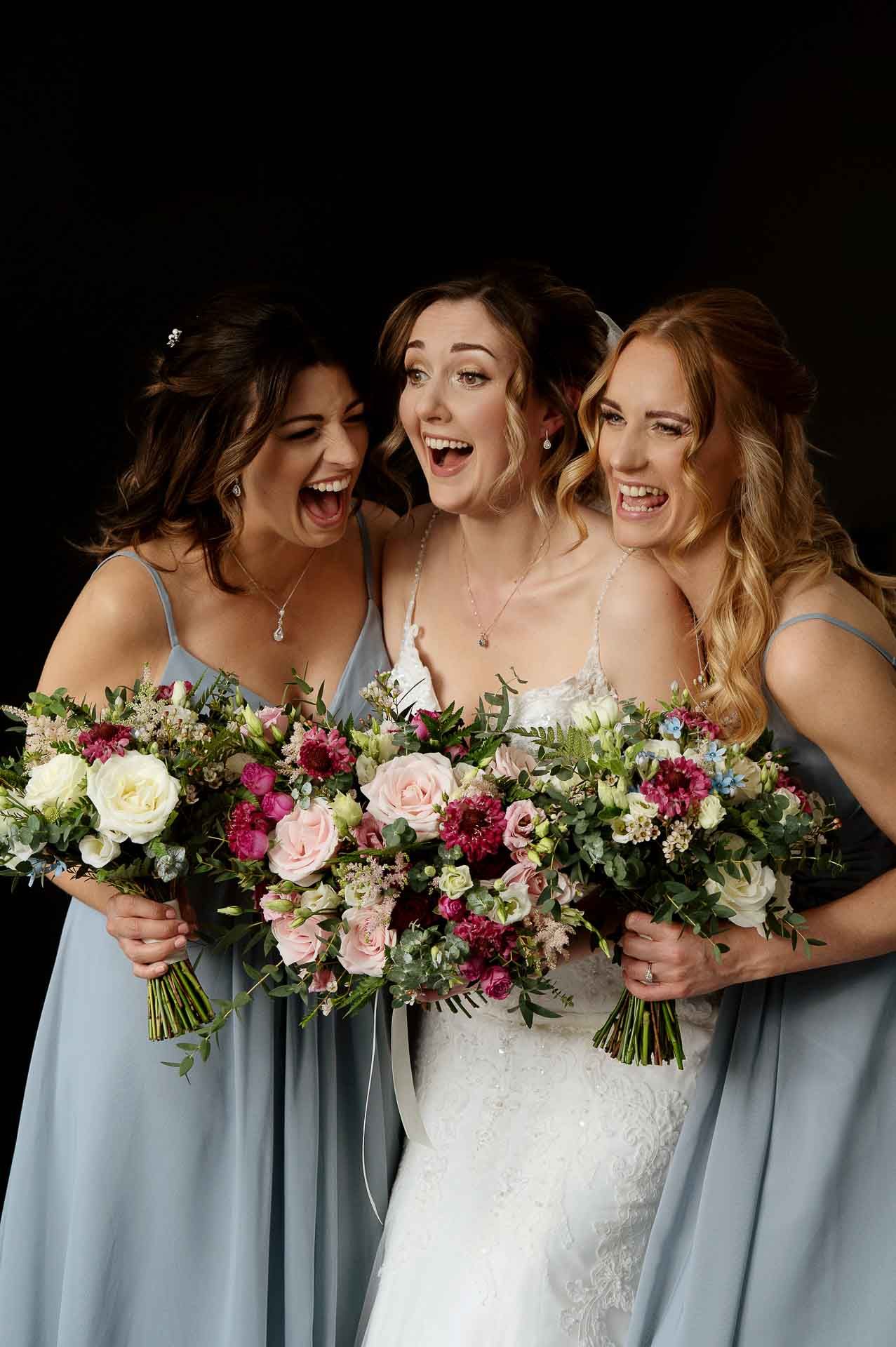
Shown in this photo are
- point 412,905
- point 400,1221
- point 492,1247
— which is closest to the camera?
point 412,905

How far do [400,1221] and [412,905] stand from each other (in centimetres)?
87

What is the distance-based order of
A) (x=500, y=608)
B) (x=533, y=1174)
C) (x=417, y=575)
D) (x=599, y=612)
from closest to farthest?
1. (x=533, y=1174)
2. (x=599, y=612)
3. (x=500, y=608)
4. (x=417, y=575)

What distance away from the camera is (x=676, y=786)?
267 centimetres

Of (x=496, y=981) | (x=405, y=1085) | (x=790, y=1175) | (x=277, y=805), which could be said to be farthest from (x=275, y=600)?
(x=790, y=1175)

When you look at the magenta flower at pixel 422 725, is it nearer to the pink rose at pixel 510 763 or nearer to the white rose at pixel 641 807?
the pink rose at pixel 510 763

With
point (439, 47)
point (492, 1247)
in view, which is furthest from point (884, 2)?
point (492, 1247)

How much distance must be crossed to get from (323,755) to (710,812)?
0.69 m

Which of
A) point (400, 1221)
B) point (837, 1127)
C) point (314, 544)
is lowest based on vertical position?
point (400, 1221)

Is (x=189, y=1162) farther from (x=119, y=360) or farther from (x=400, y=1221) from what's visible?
(x=119, y=360)

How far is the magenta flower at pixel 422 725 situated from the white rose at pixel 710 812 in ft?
1.70

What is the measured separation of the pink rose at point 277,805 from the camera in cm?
279

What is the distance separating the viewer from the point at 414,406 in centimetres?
347

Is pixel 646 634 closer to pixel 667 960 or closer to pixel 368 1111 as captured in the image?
pixel 667 960

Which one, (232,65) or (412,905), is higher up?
(232,65)
